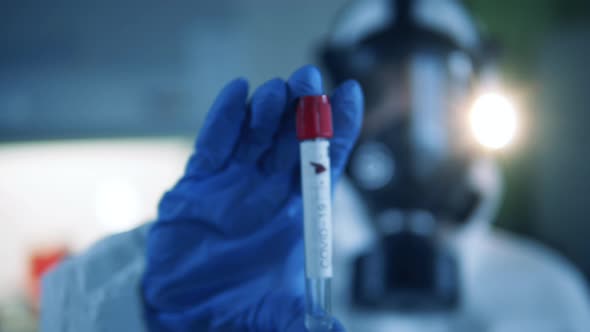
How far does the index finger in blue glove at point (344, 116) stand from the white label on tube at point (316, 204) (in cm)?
7

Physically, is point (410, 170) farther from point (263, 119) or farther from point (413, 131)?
point (263, 119)

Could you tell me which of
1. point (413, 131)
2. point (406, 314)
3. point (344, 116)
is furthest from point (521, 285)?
point (344, 116)

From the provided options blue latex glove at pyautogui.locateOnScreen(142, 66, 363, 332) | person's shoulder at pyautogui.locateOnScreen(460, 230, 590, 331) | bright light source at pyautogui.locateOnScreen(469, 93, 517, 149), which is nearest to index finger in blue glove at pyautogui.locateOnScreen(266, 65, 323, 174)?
blue latex glove at pyautogui.locateOnScreen(142, 66, 363, 332)

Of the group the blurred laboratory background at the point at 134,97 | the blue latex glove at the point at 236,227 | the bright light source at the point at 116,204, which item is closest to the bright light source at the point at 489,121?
the blurred laboratory background at the point at 134,97

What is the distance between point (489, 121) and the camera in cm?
105

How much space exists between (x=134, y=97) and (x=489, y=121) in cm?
86

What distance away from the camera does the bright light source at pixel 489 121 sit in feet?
3.43

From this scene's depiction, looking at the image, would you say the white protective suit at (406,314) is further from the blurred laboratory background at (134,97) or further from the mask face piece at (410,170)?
the blurred laboratory background at (134,97)

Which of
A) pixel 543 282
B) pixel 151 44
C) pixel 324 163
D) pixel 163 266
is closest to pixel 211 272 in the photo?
pixel 163 266

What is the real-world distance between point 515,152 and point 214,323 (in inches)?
70.9

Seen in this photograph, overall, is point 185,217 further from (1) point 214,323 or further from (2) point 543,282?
(2) point 543,282

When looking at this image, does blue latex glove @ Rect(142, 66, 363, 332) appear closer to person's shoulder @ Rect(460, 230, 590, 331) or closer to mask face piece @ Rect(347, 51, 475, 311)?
mask face piece @ Rect(347, 51, 475, 311)

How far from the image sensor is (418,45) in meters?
1.05

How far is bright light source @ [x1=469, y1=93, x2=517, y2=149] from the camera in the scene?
104cm
